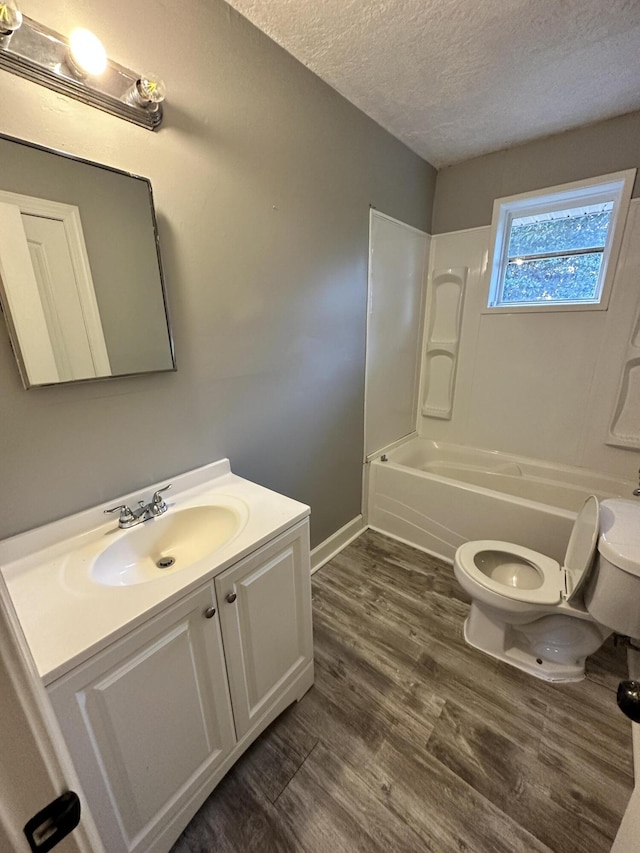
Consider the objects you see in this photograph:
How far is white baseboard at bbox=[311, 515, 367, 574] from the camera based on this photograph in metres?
2.11

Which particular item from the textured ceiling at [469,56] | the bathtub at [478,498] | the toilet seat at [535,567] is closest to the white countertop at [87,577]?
the toilet seat at [535,567]

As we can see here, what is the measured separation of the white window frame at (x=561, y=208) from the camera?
6.32 feet

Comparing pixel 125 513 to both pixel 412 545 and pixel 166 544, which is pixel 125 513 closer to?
pixel 166 544

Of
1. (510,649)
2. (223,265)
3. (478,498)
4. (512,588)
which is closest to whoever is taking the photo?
(223,265)

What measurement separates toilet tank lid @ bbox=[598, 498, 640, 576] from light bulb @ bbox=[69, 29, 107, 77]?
2076 mm

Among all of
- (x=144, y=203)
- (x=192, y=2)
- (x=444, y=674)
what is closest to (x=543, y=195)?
(x=192, y=2)

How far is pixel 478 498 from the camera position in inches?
79.2

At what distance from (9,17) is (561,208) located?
2.63 m

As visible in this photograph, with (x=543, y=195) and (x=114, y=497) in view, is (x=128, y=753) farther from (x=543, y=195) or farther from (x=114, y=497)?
(x=543, y=195)

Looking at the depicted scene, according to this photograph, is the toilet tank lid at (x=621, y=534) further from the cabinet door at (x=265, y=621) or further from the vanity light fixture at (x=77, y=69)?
the vanity light fixture at (x=77, y=69)

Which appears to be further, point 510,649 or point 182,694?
point 510,649

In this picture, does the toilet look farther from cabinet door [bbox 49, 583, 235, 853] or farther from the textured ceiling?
the textured ceiling

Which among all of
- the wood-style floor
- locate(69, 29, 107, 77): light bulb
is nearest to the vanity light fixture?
locate(69, 29, 107, 77): light bulb

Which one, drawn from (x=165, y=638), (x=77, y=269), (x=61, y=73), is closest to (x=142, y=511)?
(x=165, y=638)
